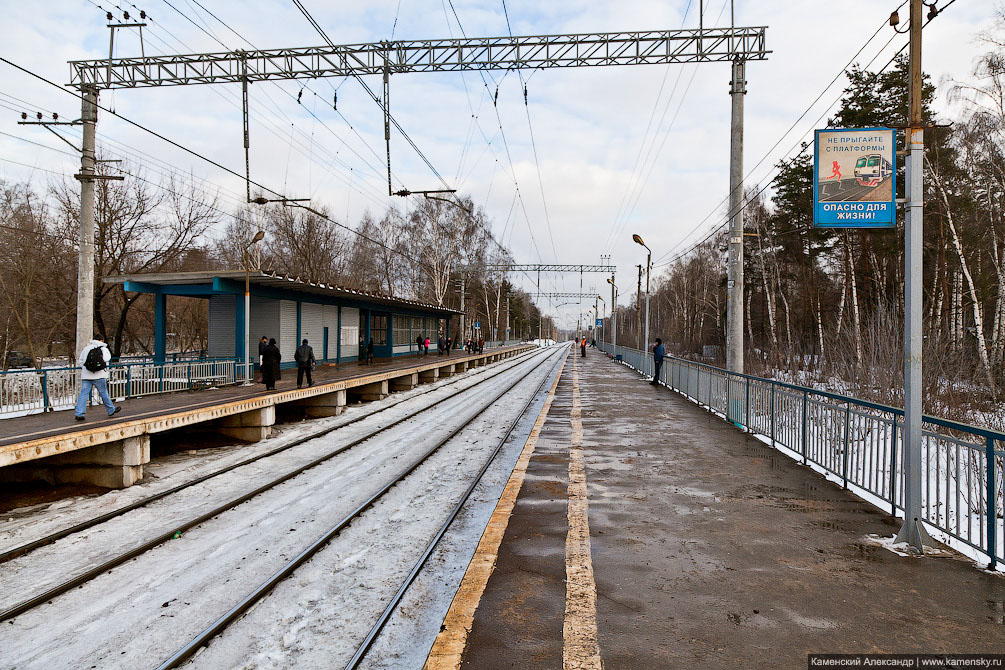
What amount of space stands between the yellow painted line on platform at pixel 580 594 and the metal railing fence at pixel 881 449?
3010 mm

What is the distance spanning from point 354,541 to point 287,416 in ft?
39.1

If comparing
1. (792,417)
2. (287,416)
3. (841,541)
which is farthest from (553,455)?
(287,416)

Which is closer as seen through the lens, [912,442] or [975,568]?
[975,568]

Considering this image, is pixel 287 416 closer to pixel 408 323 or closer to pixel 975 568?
pixel 975 568

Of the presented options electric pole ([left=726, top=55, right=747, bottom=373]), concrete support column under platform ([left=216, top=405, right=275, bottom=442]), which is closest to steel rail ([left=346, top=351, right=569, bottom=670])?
concrete support column under platform ([left=216, top=405, right=275, bottom=442])

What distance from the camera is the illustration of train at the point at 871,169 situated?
5430 mm

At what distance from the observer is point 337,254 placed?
156 ft

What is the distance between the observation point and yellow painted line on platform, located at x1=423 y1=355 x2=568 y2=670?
3.40 meters

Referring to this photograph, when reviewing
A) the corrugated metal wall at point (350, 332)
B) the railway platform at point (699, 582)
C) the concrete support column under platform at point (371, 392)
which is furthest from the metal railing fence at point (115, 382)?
the railway platform at point (699, 582)

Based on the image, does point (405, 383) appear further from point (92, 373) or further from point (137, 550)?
point (137, 550)

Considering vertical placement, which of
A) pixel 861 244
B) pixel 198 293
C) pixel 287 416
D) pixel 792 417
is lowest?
pixel 287 416

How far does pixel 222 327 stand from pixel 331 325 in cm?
538

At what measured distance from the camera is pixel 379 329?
32.8 meters

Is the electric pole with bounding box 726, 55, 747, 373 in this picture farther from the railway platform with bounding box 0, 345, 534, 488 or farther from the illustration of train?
the railway platform with bounding box 0, 345, 534, 488
